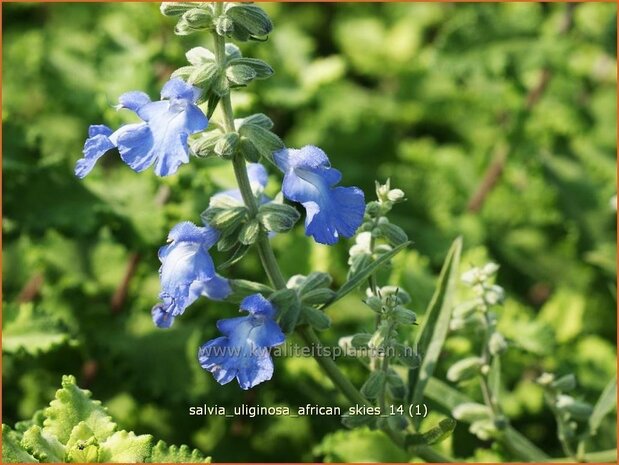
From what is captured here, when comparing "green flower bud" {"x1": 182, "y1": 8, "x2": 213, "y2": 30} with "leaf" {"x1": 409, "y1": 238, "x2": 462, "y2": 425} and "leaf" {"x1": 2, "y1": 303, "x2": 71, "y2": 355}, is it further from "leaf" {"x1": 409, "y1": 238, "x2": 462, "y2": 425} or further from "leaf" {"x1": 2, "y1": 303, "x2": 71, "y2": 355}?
"leaf" {"x1": 2, "y1": 303, "x2": 71, "y2": 355}

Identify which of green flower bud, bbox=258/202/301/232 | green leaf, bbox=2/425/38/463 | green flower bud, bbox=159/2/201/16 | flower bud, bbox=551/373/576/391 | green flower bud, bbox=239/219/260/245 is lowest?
flower bud, bbox=551/373/576/391

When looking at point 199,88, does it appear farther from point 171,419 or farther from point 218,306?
point 171,419

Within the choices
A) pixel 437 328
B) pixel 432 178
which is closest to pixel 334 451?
pixel 437 328

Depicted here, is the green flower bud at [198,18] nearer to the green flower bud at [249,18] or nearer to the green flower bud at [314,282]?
A: the green flower bud at [249,18]

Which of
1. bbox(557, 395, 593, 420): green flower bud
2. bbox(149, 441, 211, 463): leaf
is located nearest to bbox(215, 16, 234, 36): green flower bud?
bbox(149, 441, 211, 463): leaf

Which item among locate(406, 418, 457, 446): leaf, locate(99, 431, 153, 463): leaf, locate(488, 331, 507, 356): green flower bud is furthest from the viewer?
locate(488, 331, 507, 356): green flower bud

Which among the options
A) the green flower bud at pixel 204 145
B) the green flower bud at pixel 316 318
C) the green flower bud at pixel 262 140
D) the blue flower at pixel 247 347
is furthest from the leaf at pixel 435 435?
the green flower bud at pixel 204 145
